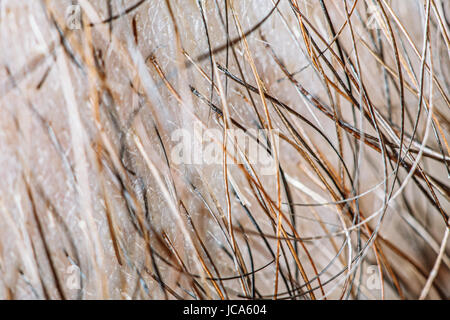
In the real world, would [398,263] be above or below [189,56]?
below

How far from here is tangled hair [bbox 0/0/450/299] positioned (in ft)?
1.38

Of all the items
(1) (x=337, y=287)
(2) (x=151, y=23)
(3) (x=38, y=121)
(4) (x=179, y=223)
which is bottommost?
(1) (x=337, y=287)

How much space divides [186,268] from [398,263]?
28 cm

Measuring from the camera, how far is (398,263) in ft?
1.40

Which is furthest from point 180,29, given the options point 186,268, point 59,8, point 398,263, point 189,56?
point 398,263

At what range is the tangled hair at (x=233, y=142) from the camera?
0.42m

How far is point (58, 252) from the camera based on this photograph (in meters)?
0.43

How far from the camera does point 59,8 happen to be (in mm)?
416

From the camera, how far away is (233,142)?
0.42 m

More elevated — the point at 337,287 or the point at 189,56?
the point at 189,56

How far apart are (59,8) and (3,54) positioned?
0.09 metres
